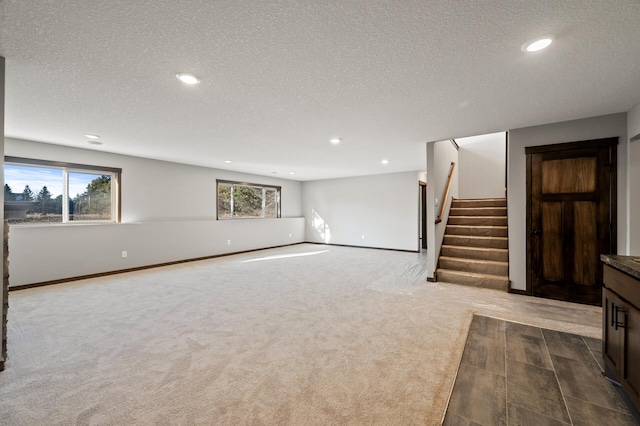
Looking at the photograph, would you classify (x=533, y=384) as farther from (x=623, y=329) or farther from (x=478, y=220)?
(x=478, y=220)

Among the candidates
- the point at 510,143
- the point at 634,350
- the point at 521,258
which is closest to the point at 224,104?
the point at 634,350

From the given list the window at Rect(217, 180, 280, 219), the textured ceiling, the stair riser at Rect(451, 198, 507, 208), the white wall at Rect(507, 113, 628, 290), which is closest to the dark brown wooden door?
the white wall at Rect(507, 113, 628, 290)

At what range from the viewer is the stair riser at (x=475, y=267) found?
13.8 feet

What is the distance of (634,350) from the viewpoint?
154 centimetres

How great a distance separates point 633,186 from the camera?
3.07 metres

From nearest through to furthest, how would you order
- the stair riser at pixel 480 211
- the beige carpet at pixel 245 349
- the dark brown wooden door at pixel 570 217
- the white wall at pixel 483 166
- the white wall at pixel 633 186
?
the beige carpet at pixel 245 349, the white wall at pixel 633 186, the dark brown wooden door at pixel 570 217, the stair riser at pixel 480 211, the white wall at pixel 483 166

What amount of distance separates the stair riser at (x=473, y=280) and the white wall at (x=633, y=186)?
4.57 ft

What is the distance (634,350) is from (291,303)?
2934 millimetres

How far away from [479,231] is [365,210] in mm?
3798

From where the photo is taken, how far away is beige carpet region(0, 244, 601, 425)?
5.31ft

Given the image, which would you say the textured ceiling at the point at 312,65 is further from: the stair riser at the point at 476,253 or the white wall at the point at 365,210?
the white wall at the point at 365,210

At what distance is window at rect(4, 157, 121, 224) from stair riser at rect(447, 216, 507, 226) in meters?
6.91

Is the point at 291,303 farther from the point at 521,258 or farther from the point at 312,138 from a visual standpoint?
the point at 521,258

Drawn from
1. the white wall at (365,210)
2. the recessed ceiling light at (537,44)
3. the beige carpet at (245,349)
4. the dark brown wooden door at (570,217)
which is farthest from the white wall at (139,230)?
the dark brown wooden door at (570,217)
